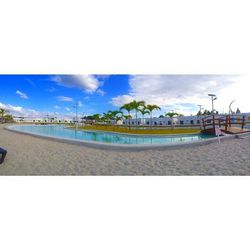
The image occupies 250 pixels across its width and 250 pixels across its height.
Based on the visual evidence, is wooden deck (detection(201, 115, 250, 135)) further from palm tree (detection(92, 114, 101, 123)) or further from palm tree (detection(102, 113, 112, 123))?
palm tree (detection(92, 114, 101, 123))

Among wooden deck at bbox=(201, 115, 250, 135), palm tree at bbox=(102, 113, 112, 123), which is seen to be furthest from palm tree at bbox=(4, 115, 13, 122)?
wooden deck at bbox=(201, 115, 250, 135)

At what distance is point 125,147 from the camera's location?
5156 millimetres

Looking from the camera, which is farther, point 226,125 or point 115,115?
point 115,115

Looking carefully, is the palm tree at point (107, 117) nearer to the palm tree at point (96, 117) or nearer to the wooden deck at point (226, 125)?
the palm tree at point (96, 117)

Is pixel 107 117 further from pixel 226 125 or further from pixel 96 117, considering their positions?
pixel 226 125

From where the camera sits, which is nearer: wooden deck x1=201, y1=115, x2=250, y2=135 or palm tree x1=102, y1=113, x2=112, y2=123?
wooden deck x1=201, y1=115, x2=250, y2=135

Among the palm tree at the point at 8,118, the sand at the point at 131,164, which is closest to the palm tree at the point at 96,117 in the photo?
the palm tree at the point at 8,118

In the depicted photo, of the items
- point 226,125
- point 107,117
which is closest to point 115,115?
point 107,117

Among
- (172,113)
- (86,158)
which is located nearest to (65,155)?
(86,158)

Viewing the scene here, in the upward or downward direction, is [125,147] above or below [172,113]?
below
